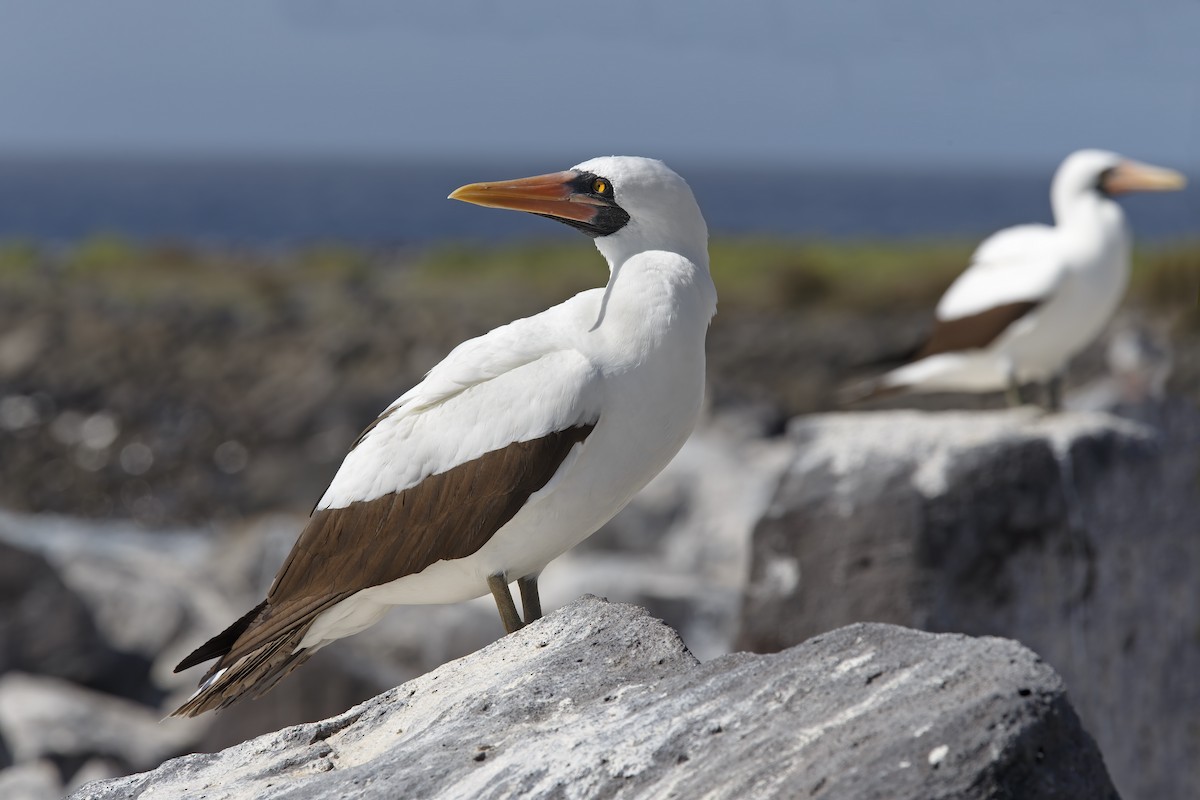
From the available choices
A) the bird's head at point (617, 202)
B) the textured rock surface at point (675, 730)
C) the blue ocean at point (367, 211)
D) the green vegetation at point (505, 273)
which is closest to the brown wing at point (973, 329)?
the bird's head at point (617, 202)

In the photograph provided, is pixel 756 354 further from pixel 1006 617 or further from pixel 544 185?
pixel 544 185

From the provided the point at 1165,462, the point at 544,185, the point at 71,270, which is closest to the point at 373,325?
Result: the point at 71,270

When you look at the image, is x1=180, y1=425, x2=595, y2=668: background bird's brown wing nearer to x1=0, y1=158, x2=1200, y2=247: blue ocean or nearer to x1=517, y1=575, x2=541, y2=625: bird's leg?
x1=517, y1=575, x2=541, y2=625: bird's leg

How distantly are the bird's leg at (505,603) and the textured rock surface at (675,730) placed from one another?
461 millimetres

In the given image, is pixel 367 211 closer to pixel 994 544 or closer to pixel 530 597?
pixel 994 544

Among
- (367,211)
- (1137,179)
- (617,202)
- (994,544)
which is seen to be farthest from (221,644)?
(367,211)

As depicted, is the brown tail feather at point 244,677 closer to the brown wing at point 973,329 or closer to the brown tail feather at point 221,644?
the brown tail feather at point 221,644

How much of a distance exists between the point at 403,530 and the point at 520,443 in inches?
16.5

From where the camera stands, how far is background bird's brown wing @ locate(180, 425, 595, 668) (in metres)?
3.59

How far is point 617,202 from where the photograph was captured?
3.77 meters

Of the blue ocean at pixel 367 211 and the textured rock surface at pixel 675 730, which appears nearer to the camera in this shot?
the textured rock surface at pixel 675 730

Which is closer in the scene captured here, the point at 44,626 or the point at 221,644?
the point at 221,644

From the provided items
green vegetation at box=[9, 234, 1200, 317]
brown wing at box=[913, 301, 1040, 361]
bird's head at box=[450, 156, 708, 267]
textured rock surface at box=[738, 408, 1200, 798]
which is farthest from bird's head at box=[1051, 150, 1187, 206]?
green vegetation at box=[9, 234, 1200, 317]

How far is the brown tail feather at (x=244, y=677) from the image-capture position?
3756 mm
